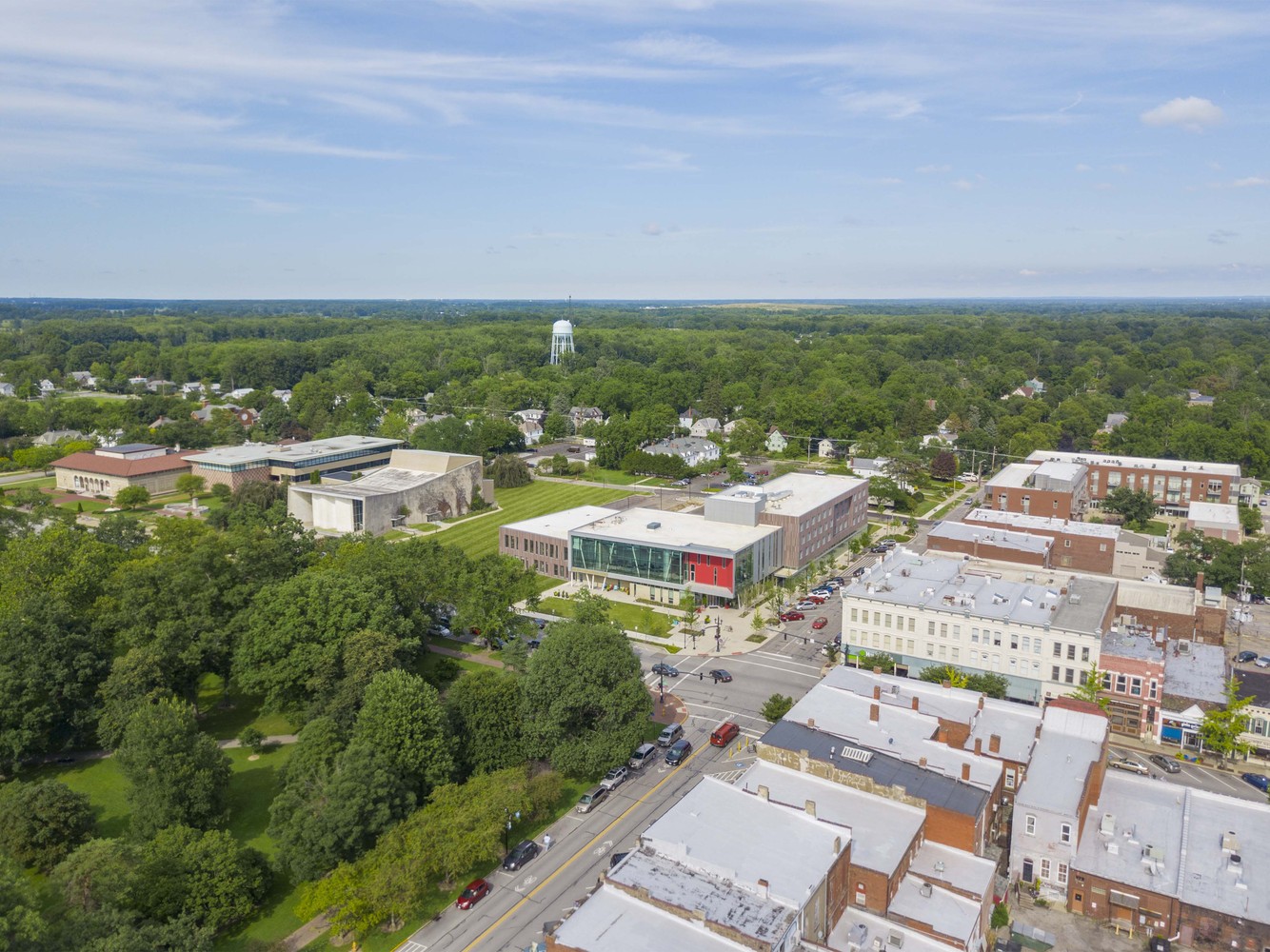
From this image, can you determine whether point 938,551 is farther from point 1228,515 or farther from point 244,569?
point 244,569

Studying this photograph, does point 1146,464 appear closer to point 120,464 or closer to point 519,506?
point 519,506

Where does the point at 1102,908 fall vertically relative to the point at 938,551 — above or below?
below

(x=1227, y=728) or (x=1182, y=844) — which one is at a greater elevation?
(x=1182, y=844)

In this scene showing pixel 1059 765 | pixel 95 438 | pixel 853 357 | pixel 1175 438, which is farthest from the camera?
pixel 853 357

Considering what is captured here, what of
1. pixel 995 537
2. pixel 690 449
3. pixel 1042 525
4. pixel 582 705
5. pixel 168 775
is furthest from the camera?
pixel 690 449

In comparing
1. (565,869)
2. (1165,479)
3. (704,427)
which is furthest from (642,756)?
(704,427)

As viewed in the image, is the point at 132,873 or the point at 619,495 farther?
the point at 619,495

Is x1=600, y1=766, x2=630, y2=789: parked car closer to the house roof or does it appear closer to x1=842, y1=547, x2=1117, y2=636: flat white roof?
x1=842, y1=547, x2=1117, y2=636: flat white roof

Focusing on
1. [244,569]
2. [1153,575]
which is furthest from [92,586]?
[1153,575]
